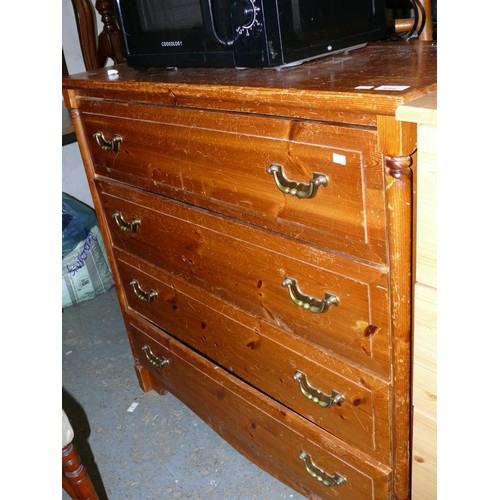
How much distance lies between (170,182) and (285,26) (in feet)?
1.34

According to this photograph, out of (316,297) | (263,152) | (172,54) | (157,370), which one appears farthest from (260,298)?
(157,370)

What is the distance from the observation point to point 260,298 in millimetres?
1027

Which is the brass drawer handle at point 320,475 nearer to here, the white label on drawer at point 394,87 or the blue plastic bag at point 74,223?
the white label on drawer at point 394,87

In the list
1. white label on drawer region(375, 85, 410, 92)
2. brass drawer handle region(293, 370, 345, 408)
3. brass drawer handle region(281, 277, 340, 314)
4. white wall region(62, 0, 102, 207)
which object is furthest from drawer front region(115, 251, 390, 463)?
white wall region(62, 0, 102, 207)

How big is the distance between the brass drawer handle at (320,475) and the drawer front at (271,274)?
309 millimetres

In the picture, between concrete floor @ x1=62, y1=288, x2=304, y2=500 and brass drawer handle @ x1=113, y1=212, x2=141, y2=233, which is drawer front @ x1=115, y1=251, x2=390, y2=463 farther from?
concrete floor @ x1=62, y1=288, x2=304, y2=500

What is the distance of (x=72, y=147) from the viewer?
2.44 metres

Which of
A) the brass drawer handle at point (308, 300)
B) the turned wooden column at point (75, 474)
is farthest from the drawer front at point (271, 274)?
the turned wooden column at point (75, 474)

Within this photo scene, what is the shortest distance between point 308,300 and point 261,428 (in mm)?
442

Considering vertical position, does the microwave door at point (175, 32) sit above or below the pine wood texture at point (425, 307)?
above

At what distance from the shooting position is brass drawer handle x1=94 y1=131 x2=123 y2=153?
1.20 m

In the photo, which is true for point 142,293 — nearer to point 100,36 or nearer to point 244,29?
point 244,29

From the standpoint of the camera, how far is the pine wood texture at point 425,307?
65 cm

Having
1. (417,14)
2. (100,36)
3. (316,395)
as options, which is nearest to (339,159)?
(316,395)
